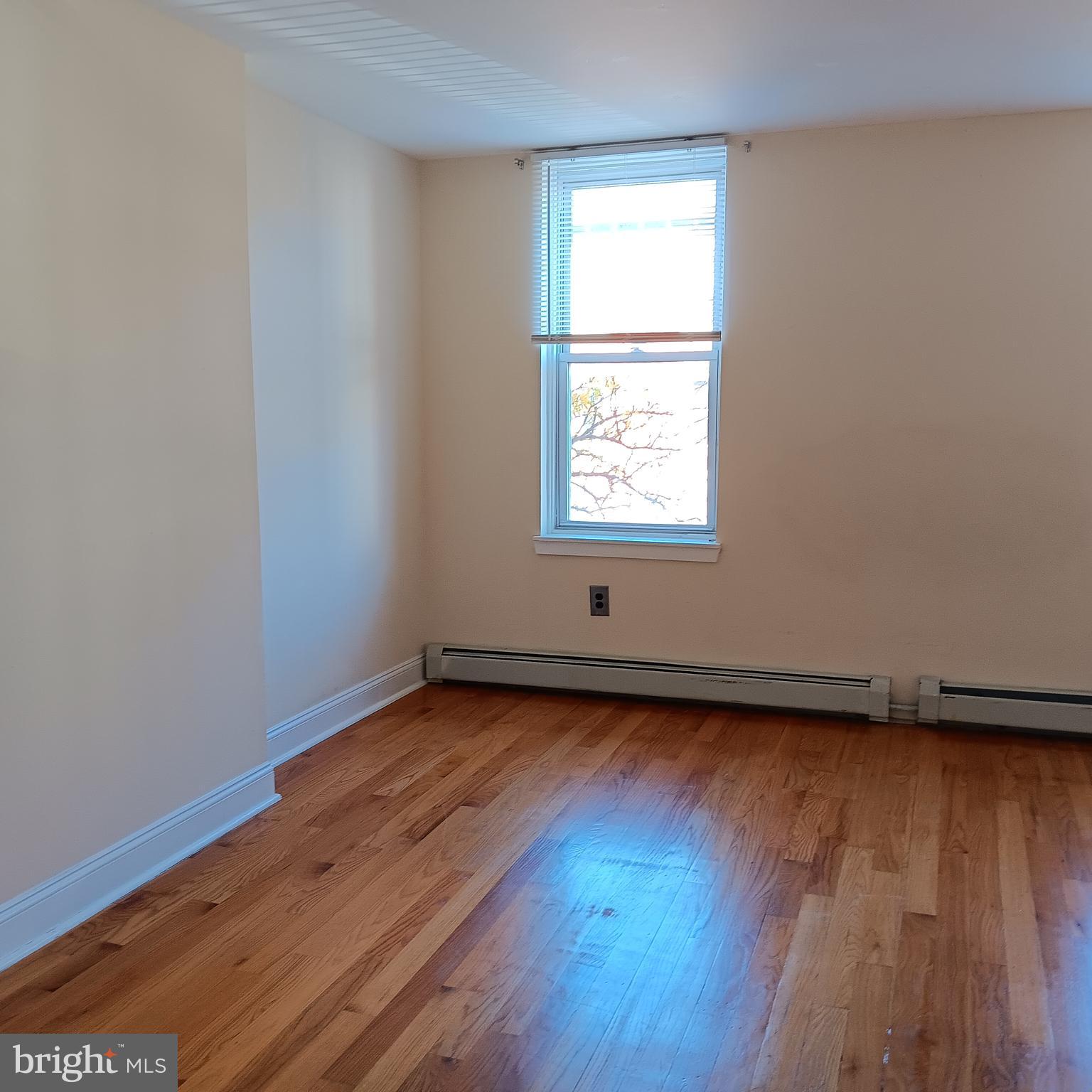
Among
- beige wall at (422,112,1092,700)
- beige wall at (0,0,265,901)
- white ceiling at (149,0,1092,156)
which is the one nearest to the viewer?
beige wall at (0,0,265,901)

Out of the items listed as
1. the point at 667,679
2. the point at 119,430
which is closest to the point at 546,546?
the point at 667,679

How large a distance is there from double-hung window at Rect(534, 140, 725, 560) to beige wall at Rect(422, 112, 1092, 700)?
0.33 feet

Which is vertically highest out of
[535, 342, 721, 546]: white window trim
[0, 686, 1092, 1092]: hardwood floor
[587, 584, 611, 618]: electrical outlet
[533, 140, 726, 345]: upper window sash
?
[533, 140, 726, 345]: upper window sash

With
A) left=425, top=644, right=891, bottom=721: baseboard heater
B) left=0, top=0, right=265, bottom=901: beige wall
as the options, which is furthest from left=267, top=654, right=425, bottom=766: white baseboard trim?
left=0, top=0, right=265, bottom=901: beige wall

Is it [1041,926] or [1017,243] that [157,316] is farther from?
[1017,243]

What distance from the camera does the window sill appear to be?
4.48m

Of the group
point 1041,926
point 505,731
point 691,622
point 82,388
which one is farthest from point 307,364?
point 1041,926

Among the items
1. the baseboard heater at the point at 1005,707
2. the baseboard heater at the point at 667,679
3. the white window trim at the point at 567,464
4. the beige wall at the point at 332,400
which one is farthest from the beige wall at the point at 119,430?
the baseboard heater at the point at 1005,707

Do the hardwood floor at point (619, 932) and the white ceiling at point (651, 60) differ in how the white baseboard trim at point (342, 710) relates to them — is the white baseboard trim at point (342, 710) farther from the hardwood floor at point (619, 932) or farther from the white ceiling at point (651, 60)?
the white ceiling at point (651, 60)

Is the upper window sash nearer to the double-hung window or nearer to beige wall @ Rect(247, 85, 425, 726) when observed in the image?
the double-hung window

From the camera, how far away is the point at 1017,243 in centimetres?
396

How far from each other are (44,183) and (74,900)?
1752mm

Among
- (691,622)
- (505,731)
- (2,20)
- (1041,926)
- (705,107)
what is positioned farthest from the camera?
(691,622)

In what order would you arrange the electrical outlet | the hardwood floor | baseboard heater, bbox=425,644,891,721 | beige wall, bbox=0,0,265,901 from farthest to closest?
the electrical outlet, baseboard heater, bbox=425,644,891,721, beige wall, bbox=0,0,265,901, the hardwood floor
